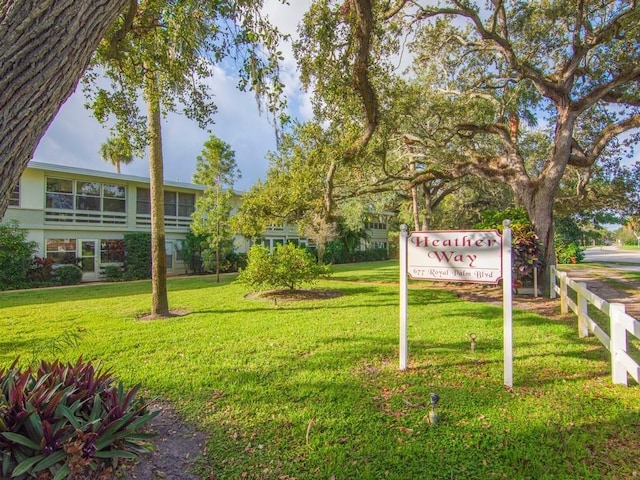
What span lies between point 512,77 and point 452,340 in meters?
7.84

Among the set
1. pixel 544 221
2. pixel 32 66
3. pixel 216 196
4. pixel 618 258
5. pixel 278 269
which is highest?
pixel 216 196

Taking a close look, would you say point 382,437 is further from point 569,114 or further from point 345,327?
point 569,114

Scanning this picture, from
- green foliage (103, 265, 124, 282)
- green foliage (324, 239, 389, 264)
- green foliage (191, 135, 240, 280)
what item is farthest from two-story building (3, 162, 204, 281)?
green foliage (324, 239, 389, 264)

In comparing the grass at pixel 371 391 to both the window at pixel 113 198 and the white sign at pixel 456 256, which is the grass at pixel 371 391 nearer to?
the white sign at pixel 456 256

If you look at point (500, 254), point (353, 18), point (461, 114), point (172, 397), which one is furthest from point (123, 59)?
point (461, 114)

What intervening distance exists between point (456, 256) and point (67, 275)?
16.9m

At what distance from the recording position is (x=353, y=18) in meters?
5.40

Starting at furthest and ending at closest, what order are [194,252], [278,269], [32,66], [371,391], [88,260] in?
[194,252] → [88,260] → [278,269] → [371,391] → [32,66]

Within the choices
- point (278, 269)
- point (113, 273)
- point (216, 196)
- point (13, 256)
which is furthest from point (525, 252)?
point (13, 256)

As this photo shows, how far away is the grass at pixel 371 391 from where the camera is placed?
2736 millimetres

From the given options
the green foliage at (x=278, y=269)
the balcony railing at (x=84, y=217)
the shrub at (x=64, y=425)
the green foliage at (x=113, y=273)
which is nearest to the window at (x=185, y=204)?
the balcony railing at (x=84, y=217)

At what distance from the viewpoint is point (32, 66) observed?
5.50ft

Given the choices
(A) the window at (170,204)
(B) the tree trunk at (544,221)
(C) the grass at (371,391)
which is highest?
(A) the window at (170,204)

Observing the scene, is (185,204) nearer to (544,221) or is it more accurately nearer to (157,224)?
(157,224)
